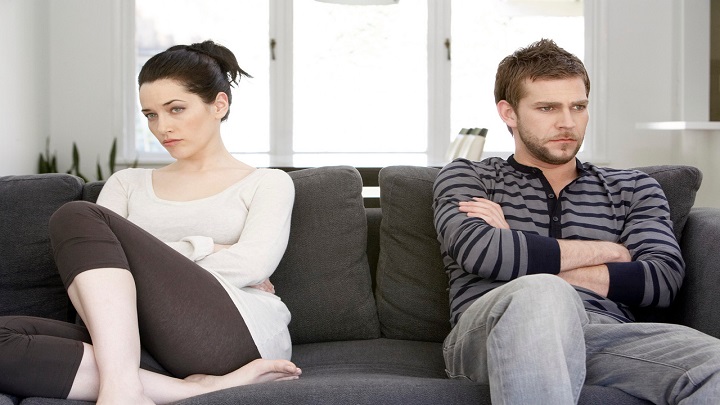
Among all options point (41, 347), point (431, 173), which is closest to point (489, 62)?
point (431, 173)

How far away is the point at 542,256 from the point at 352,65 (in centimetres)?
425

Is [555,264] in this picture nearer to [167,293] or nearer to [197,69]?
[167,293]

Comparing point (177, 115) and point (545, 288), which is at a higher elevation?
point (177, 115)

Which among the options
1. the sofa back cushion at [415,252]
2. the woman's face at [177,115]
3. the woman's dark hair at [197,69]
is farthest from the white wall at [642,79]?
the woman's face at [177,115]

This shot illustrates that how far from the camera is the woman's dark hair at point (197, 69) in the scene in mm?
2166

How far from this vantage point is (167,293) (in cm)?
174

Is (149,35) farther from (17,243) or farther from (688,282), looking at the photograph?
(688,282)

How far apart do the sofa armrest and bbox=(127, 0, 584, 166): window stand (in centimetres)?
385

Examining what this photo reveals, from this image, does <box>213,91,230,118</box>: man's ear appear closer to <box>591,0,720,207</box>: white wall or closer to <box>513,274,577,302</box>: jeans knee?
<box>513,274,577,302</box>: jeans knee

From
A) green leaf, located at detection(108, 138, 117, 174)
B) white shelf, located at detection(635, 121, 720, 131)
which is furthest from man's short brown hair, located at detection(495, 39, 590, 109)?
green leaf, located at detection(108, 138, 117, 174)

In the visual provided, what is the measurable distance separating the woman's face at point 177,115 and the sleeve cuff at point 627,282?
1.02m

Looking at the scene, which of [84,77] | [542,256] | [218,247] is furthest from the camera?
Answer: [84,77]

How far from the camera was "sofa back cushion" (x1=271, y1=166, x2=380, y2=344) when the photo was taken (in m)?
2.24

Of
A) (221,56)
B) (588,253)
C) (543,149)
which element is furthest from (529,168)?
(221,56)
